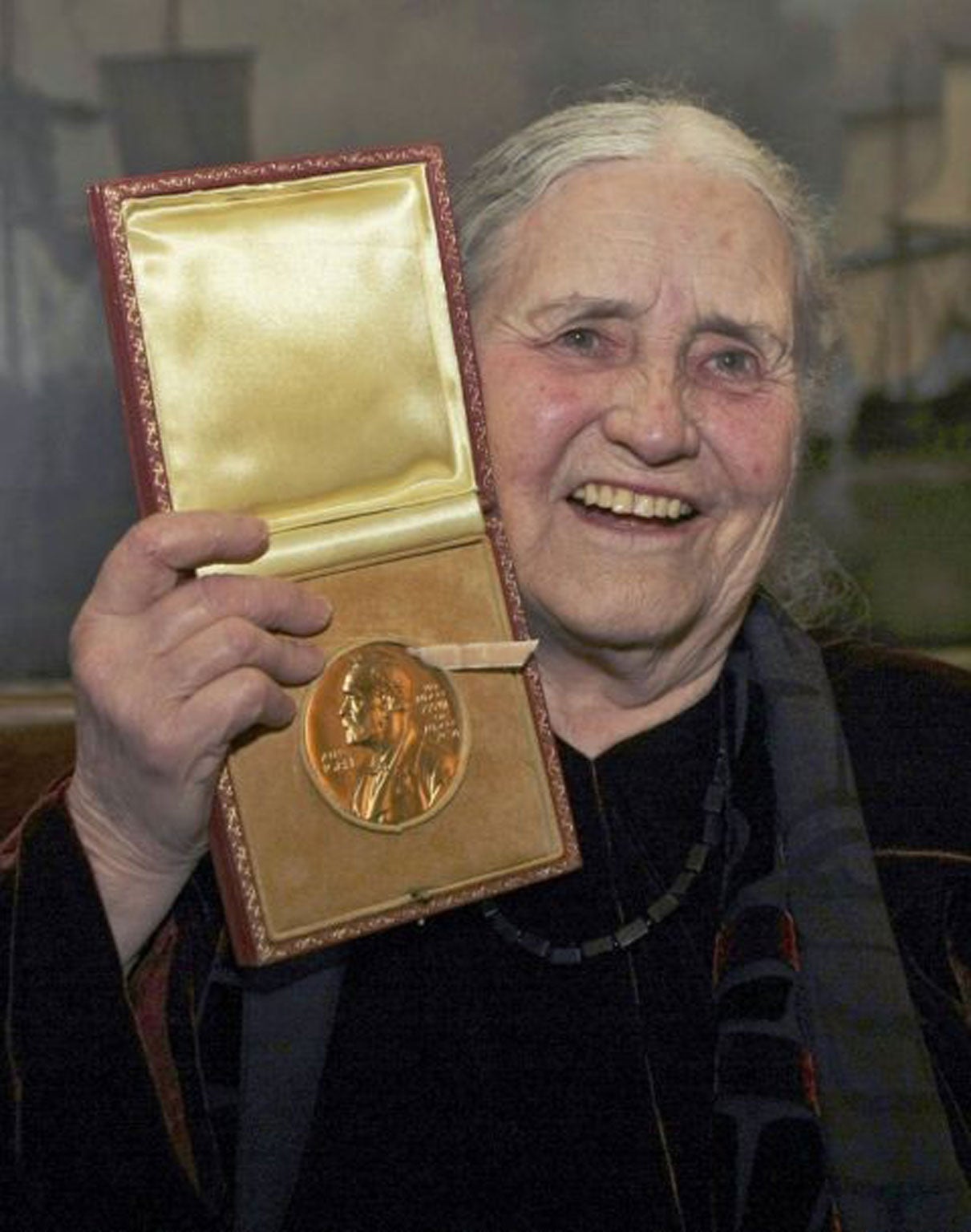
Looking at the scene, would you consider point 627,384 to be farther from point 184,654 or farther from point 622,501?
point 184,654

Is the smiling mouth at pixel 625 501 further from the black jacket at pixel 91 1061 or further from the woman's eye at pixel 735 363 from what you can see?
the black jacket at pixel 91 1061

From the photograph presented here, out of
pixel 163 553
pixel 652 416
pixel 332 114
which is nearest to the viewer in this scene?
pixel 163 553

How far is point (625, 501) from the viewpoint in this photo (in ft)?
4.53

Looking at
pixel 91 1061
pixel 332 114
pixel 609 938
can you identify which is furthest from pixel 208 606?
pixel 332 114

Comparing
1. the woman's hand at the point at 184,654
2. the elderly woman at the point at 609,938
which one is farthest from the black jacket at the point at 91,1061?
the woman's hand at the point at 184,654

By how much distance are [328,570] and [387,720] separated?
0.34 feet

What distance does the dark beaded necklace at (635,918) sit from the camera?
139cm

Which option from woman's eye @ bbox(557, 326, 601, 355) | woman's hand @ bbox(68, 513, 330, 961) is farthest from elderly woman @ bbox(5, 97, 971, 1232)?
woman's hand @ bbox(68, 513, 330, 961)

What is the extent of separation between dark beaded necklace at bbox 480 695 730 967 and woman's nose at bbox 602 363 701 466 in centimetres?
31

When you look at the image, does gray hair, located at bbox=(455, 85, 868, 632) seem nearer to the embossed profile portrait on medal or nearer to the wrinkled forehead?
the wrinkled forehead

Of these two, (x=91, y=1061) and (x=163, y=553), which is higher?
(x=163, y=553)

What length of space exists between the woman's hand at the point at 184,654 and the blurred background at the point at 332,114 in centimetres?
127

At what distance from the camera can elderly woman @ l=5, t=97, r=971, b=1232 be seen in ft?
4.02

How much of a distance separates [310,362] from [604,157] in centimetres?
36
